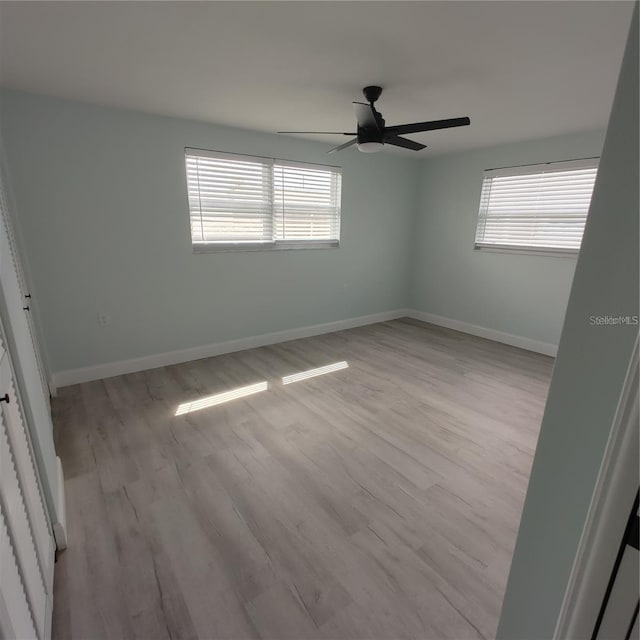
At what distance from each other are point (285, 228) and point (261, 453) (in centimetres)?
262

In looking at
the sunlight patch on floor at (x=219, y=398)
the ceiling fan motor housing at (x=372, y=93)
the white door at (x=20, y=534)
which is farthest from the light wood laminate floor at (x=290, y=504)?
the ceiling fan motor housing at (x=372, y=93)

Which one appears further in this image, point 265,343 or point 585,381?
point 265,343

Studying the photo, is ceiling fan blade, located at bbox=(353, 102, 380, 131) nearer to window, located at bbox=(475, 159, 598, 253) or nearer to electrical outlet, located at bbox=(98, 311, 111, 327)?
window, located at bbox=(475, 159, 598, 253)

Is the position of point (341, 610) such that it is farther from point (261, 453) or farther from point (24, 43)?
point (24, 43)

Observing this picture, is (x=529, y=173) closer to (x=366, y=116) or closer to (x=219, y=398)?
(x=366, y=116)

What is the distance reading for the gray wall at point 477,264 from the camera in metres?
3.85

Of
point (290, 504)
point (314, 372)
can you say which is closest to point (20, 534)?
point (290, 504)

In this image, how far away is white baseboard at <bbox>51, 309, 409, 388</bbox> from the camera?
3.10m

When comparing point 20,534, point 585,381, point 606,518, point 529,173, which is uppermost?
point 529,173

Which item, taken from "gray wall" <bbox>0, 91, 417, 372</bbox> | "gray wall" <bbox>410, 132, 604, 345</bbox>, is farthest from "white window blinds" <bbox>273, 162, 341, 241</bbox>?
"gray wall" <bbox>410, 132, 604, 345</bbox>

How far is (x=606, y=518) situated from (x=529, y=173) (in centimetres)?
432

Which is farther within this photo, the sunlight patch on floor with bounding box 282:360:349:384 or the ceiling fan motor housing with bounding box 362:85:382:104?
the sunlight patch on floor with bounding box 282:360:349:384

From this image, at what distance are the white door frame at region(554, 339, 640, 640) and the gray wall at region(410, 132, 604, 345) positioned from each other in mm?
3884

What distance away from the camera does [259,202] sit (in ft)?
12.3
